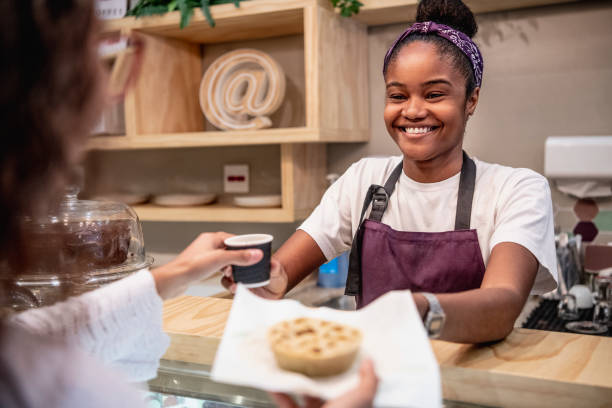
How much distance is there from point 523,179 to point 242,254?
755mm

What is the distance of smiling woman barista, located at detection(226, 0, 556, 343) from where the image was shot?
53.2 inches

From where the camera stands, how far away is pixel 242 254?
107 centimetres

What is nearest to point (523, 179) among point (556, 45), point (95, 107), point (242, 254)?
point (242, 254)

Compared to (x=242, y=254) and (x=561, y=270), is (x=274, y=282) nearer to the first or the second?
(x=242, y=254)

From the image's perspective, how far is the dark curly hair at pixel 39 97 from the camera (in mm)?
549

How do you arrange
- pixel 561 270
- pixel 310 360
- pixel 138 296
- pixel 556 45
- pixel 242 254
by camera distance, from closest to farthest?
pixel 310 360, pixel 138 296, pixel 242 254, pixel 561 270, pixel 556 45

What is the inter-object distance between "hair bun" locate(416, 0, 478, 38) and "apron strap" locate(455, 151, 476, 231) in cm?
35

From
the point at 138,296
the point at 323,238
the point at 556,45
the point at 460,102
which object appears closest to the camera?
the point at 138,296

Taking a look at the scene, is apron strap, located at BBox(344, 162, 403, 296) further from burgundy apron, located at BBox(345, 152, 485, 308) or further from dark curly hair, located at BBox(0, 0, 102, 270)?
dark curly hair, located at BBox(0, 0, 102, 270)

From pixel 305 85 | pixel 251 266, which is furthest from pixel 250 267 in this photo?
pixel 305 85

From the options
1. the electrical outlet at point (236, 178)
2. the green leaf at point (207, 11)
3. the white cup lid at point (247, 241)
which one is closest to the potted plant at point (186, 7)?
the green leaf at point (207, 11)

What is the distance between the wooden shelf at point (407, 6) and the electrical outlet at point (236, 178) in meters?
0.99

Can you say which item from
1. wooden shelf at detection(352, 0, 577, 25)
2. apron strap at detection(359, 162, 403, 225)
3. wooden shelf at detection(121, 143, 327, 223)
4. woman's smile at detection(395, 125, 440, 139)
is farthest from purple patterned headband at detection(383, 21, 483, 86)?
wooden shelf at detection(121, 143, 327, 223)

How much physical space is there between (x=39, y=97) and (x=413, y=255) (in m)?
1.08
